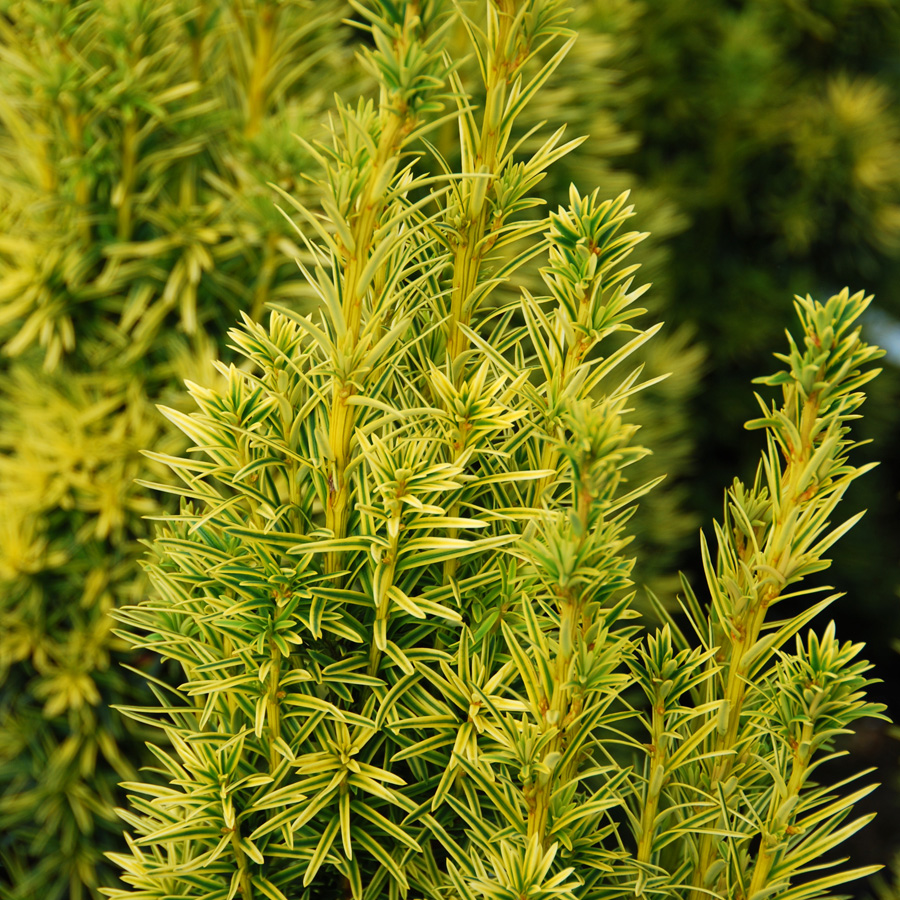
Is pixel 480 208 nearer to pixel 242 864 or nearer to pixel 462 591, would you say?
pixel 462 591

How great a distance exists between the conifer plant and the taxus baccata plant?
2.24 ft

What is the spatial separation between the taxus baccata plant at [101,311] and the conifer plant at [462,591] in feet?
2.24

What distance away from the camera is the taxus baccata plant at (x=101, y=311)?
1.33 metres

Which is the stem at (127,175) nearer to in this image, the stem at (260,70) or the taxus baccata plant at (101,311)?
the taxus baccata plant at (101,311)

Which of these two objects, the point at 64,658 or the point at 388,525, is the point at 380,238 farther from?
the point at 64,658

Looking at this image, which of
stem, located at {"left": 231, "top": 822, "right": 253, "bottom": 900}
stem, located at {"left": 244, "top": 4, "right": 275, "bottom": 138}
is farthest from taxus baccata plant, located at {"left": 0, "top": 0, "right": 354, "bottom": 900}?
stem, located at {"left": 231, "top": 822, "right": 253, "bottom": 900}

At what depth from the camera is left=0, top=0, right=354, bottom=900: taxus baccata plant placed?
4.38 ft

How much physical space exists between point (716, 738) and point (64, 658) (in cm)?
106

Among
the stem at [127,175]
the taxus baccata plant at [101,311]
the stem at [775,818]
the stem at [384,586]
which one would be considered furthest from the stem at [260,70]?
the stem at [775,818]

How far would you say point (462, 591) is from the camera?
69 cm

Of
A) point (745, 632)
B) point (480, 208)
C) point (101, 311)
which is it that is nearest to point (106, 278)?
point (101, 311)

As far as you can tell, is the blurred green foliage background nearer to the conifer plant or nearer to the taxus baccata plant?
the taxus baccata plant

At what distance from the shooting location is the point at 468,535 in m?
0.72

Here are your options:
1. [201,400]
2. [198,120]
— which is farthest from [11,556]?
[201,400]
